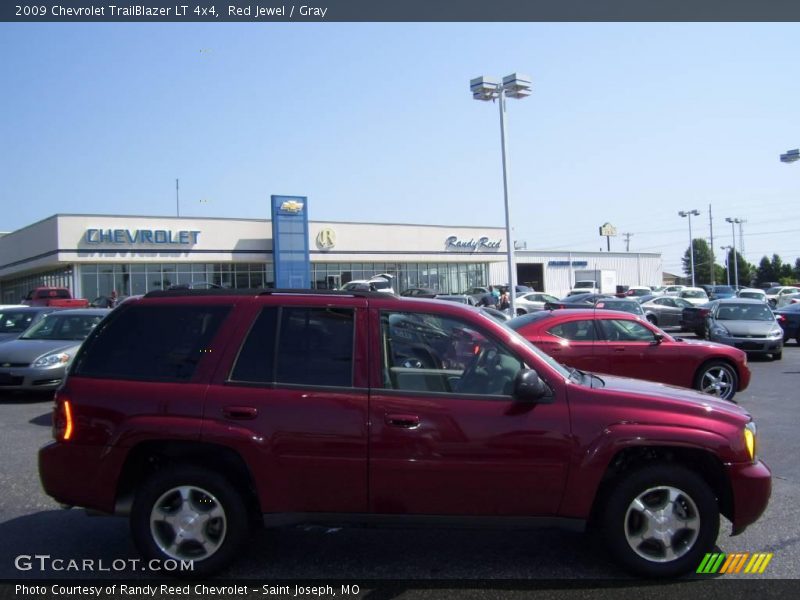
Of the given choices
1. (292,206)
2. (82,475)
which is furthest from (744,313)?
(292,206)

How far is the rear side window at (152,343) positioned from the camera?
4.70 m

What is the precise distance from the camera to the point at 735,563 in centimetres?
476

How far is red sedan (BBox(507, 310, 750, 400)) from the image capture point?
1098cm

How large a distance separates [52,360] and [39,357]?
0.20m

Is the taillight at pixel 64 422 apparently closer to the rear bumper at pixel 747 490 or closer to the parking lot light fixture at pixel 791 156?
the rear bumper at pixel 747 490

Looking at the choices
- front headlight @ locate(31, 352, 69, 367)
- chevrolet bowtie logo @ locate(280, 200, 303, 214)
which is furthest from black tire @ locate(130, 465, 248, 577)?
chevrolet bowtie logo @ locate(280, 200, 303, 214)

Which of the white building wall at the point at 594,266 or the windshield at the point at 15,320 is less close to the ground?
the white building wall at the point at 594,266

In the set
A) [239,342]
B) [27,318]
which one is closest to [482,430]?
[239,342]

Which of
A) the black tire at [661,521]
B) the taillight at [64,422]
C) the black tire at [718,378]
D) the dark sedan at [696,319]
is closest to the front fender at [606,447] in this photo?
the black tire at [661,521]

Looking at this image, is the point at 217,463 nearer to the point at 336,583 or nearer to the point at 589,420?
the point at 336,583

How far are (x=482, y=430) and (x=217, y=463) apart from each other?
170 cm

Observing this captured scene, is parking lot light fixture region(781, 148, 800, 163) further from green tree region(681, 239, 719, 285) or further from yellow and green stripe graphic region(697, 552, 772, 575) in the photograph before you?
green tree region(681, 239, 719, 285)

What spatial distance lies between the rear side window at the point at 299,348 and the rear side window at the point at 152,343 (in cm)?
29

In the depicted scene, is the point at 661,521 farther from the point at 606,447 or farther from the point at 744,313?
the point at 744,313
